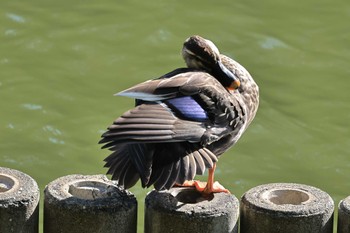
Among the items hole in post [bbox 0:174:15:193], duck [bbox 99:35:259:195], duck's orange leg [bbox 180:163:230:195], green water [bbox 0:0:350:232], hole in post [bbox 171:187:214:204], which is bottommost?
green water [bbox 0:0:350:232]

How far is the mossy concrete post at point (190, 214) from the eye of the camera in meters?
4.37

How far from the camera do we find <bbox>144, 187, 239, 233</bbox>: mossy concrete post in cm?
437

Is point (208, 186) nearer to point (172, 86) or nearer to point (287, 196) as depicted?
point (287, 196)

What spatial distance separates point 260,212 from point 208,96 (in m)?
0.70

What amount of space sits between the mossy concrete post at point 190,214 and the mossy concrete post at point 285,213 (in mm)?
68

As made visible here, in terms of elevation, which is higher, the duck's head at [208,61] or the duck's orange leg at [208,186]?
the duck's head at [208,61]

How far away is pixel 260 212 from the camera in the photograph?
4.46m

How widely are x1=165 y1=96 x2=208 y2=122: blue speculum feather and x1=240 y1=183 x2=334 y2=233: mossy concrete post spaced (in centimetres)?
43

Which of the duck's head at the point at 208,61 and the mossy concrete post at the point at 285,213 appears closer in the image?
the mossy concrete post at the point at 285,213

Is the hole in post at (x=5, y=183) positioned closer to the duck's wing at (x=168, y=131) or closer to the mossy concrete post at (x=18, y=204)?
the mossy concrete post at (x=18, y=204)

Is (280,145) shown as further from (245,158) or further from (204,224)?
(204,224)

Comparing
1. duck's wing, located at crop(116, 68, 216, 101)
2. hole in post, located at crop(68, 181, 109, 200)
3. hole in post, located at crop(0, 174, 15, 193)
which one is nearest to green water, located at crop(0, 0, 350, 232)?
duck's wing, located at crop(116, 68, 216, 101)

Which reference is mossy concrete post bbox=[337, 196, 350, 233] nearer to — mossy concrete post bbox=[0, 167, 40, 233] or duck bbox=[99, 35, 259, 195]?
duck bbox=[99, 35, 259, 195]

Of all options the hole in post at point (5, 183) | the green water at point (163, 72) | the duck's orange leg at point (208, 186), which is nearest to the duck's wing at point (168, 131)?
the duck's orange leg at point (208, 186)
